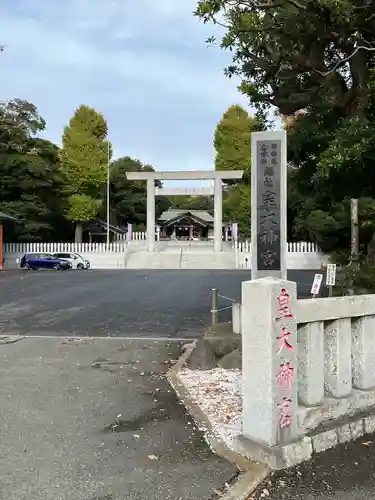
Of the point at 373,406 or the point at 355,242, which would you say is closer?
the point at 373,406

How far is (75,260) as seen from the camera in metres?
37.1

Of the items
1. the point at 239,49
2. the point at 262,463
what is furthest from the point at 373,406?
the point at 239,49

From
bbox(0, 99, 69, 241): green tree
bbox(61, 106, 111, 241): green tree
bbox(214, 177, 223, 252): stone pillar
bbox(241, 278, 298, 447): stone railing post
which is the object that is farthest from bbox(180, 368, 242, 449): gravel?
bbox(61, 106, 111, 241): green tree

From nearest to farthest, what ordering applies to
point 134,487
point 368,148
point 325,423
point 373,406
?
1. point 134,487
2. point 325,423
3. point 373,406
4. point 368,148

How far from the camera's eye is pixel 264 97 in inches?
391

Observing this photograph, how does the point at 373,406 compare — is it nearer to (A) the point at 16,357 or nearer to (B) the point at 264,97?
(A) the point at 16,357

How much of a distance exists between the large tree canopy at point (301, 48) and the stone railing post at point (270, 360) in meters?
4.51

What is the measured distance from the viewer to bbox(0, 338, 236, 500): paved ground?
3.26 m

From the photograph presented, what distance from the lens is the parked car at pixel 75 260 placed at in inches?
1455

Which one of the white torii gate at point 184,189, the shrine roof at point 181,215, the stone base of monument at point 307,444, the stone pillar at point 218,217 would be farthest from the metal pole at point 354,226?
the shrine roof at point 181,215

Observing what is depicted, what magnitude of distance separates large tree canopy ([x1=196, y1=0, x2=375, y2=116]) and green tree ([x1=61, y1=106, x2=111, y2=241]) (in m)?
35.9

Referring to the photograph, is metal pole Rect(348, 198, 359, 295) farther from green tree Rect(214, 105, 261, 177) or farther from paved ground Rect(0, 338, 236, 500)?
green tree Rect(214, 105, 261, 177)

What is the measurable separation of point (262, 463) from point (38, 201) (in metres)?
39.9

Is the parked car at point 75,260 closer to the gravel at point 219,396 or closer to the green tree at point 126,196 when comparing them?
the green tree at point 126,196
